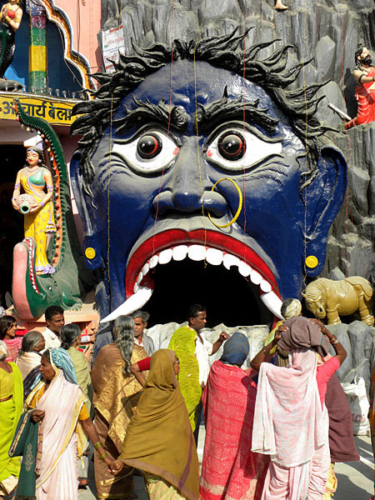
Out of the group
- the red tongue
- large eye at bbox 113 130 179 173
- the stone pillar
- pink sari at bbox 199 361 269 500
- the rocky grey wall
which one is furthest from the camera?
the stone pillar

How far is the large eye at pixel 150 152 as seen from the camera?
6703 mm

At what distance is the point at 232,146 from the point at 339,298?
6.01ft

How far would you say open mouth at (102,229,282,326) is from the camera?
6.51 meters

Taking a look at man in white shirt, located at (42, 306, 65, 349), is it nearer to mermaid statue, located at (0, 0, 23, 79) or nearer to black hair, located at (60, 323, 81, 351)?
black hair, located at (60, 323, 81, 351)

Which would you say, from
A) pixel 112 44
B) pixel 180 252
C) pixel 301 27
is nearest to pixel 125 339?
pixel 180 252

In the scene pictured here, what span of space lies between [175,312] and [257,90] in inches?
110

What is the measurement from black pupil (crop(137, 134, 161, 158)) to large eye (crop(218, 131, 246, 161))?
61 centimetres

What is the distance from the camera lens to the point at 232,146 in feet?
21.4

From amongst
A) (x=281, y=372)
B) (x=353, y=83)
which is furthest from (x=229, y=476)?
(x=353, y=83)

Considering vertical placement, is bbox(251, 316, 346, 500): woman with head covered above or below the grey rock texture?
above

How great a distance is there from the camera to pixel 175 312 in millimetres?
8094

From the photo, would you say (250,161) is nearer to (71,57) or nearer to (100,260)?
(100,260)

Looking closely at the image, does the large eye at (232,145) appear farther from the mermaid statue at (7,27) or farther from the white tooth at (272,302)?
the mermaid statue at (7,27)

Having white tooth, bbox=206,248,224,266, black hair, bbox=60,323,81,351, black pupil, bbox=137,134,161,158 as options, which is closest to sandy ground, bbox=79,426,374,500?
black hair, bbox=60,323,81,351
